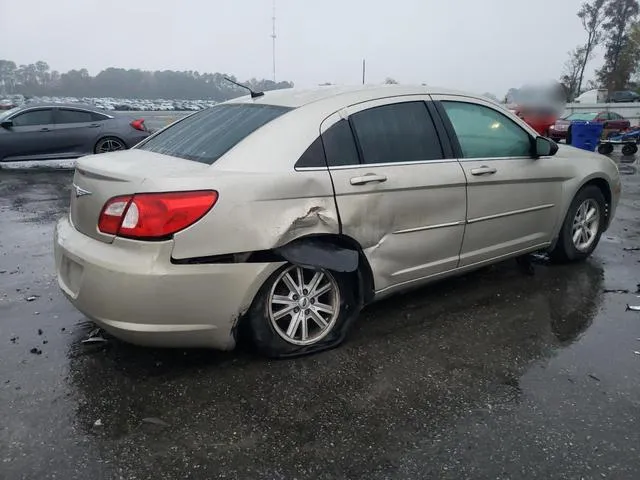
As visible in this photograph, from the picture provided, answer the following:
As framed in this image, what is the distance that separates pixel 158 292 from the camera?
110 inches

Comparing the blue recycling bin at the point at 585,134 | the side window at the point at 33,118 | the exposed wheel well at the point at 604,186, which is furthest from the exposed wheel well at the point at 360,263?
the blue recycling bin at the point at 585,134

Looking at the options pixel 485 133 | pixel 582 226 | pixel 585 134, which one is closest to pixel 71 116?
pixel 485 133

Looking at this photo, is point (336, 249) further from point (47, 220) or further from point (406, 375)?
point (47, 220)

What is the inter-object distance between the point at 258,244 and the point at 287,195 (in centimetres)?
33

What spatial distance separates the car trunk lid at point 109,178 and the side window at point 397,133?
1.08 m

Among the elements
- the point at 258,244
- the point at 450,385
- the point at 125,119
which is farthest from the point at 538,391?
the point at 125,119

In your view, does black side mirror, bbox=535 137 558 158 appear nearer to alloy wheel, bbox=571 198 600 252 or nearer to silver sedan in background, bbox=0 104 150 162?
alloy wheel, bbox=571 198 600 252

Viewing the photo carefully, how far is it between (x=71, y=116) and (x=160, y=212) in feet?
35.5

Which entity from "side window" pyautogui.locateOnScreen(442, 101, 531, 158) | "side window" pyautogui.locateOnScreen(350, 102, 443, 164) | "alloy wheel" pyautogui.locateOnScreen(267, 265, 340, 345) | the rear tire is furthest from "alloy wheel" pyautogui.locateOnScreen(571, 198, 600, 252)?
the rear tire

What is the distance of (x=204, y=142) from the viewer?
11.4ft

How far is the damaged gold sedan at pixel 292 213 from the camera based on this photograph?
2854 millimetres

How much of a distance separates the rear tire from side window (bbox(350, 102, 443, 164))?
9.76m

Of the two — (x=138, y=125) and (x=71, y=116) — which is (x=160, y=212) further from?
(x=71, y=116)

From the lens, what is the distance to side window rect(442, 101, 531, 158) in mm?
4102
